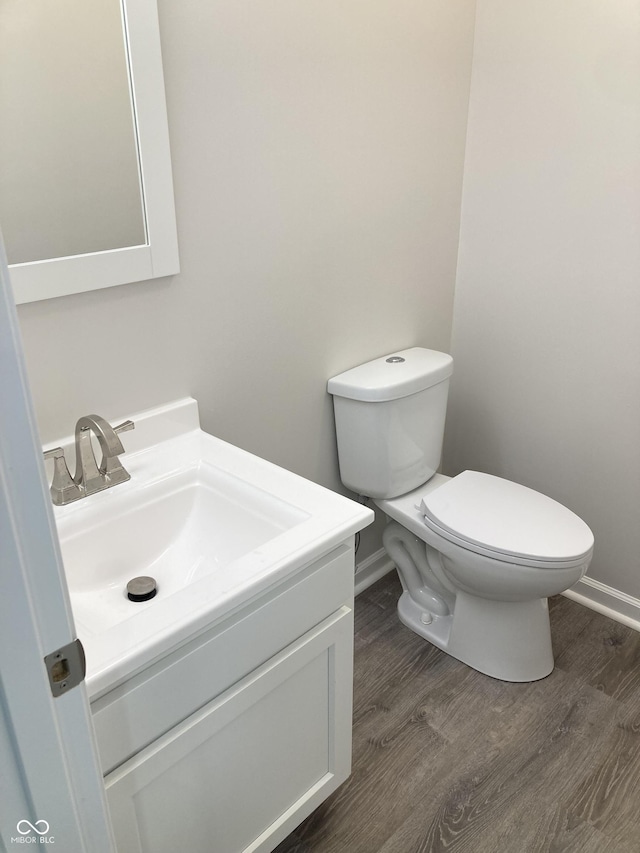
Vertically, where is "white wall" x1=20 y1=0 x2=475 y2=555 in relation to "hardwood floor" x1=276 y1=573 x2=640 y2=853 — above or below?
above

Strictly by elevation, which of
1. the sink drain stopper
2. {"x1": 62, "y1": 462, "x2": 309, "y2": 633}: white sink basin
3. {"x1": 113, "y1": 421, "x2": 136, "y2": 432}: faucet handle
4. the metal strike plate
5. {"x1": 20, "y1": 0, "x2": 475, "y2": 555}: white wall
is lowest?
the sink drain stopper

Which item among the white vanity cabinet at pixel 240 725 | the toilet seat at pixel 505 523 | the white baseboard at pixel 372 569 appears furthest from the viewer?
the white baseboard at pixel 372 569

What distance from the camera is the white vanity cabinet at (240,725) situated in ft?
3.37

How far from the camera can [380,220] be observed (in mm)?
1910

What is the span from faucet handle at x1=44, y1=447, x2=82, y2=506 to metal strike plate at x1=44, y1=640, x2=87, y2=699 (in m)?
0.62

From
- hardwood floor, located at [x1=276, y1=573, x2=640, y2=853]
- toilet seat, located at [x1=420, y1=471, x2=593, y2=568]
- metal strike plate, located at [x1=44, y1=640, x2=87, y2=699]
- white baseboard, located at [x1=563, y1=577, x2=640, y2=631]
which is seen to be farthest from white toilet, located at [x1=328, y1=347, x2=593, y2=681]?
metal strike plate, located at [x1=44, y1=640, x2=87, y2=699]

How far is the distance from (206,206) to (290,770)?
113 cm

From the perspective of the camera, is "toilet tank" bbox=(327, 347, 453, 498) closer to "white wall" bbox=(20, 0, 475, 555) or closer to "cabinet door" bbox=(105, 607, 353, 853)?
"white wall" bbox=(20, 0, 475, 555)

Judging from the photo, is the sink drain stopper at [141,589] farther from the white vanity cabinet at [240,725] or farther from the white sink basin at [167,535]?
the white vanity cabinet at [240,725]

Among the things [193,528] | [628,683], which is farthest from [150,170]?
[628,683]

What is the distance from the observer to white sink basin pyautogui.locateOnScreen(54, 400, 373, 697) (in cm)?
112

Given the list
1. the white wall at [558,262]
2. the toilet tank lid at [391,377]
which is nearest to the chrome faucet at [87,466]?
the toilet tank lid at [391,377]

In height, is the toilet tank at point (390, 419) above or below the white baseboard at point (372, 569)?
above

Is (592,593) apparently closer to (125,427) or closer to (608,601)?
(608,601)
